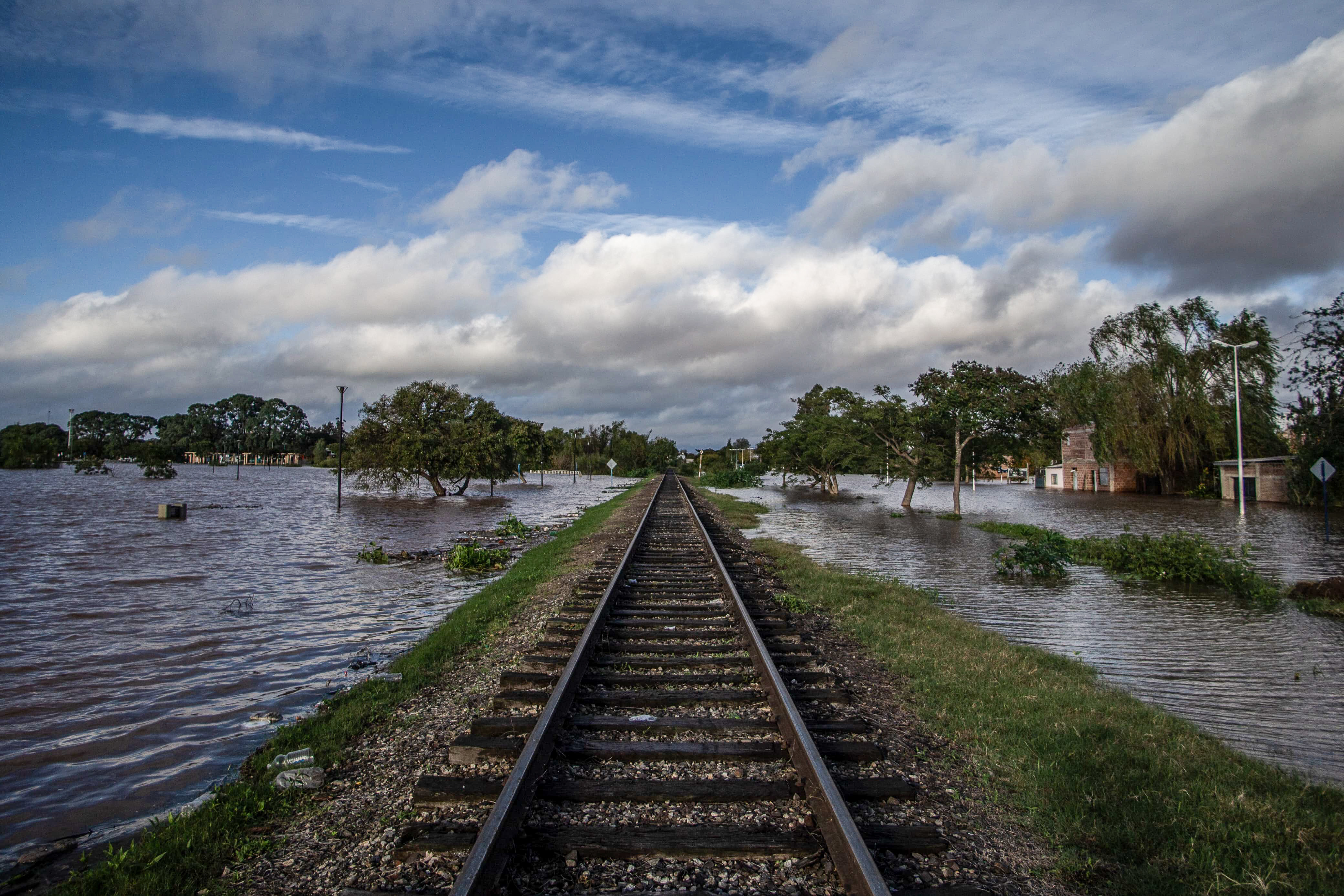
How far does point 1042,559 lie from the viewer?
1359cm

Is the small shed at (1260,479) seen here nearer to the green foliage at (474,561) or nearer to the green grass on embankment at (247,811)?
the green foliage at (474,561)

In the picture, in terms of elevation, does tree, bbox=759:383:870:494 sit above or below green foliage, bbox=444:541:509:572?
above

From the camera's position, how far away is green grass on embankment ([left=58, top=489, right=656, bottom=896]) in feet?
10.5

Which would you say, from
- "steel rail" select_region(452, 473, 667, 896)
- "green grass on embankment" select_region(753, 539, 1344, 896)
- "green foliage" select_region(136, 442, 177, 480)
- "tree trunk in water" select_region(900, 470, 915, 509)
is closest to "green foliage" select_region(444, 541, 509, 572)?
"steel rail" select_region(452, 473, 667, 896)

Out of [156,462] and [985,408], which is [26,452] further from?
[985,408]

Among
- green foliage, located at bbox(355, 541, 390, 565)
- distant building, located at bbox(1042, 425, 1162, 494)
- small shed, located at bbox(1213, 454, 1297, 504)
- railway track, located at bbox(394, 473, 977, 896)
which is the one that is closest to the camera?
railway track, located at bbox(394, 473, 977, 896)

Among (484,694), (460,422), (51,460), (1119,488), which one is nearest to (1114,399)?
(1119,488)

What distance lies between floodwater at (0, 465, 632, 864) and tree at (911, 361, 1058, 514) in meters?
18.6

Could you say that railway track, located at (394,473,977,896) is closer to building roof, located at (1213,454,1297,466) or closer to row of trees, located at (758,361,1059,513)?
row of trees, located at (758,361,1059,513)

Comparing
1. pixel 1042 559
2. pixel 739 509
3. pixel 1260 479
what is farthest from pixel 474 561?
pixel 1260 479

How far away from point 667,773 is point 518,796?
0.93 metres

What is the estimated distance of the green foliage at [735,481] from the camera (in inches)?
2158

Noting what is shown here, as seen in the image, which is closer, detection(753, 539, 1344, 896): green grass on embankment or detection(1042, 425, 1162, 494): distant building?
detection(753, 539, 1344, 896): green grass on embankment

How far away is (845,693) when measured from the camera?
17.6ft
